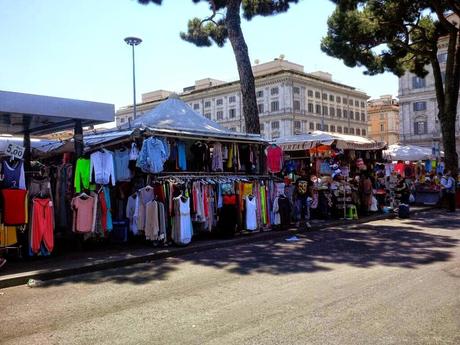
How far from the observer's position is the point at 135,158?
1102 centimetres

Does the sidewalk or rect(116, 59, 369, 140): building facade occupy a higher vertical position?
rect(116, 59, 369, 140): building facade

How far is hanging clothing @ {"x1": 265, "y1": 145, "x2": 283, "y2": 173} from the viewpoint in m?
14.4

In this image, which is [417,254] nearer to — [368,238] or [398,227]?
[368,238]

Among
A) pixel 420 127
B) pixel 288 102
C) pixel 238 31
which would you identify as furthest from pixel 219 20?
pixel 288 102

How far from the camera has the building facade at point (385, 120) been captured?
114113 mm

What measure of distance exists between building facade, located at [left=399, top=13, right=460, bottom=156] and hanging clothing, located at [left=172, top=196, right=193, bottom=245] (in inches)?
3009

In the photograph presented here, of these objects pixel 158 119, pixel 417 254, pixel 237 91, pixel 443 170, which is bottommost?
pixel 417 254

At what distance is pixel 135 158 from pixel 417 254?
659cm

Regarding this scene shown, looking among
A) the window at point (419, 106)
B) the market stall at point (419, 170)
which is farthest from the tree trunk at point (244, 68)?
the window at point (419, 106)

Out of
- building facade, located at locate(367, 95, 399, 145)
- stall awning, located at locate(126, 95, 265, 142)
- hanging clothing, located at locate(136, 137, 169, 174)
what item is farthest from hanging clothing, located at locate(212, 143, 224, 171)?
building facade, located at locate(367, 95, 399, 145)

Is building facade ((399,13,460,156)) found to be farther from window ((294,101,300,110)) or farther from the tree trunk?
the tree trunk

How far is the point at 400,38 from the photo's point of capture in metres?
25.3

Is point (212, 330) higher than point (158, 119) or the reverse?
the reverse

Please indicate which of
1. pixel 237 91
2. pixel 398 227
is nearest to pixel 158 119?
pixel 398 227
